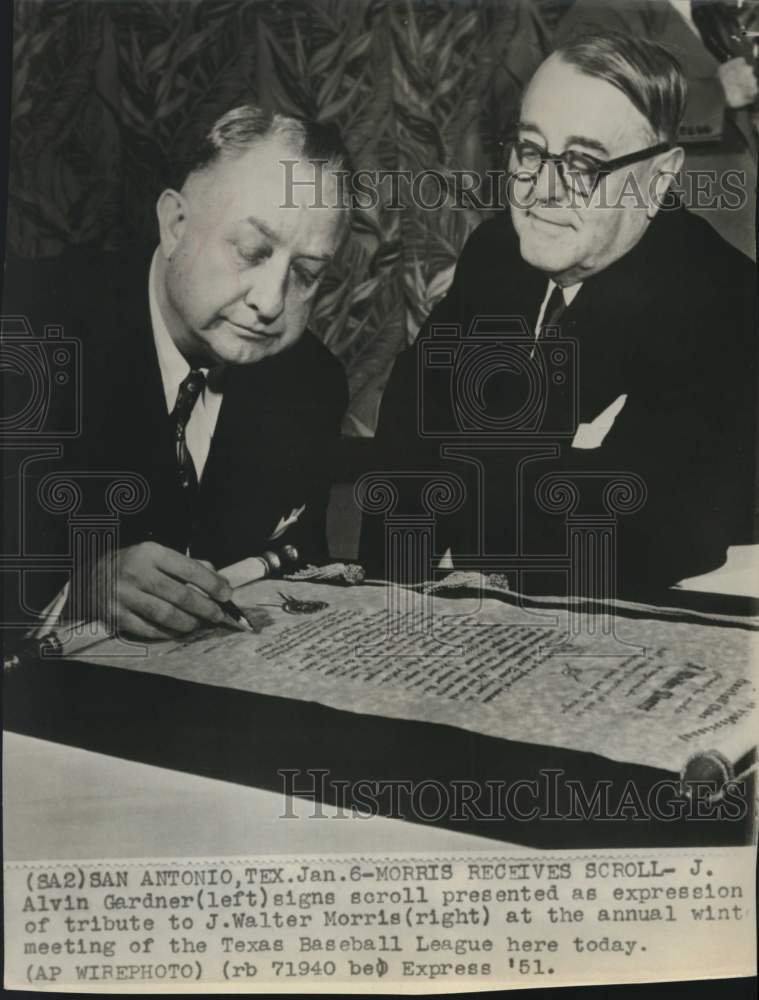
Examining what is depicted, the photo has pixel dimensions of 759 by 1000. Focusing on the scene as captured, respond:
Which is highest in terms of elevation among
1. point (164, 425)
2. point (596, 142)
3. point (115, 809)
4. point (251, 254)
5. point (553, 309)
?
point (596, 142)

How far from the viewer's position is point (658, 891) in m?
2.29

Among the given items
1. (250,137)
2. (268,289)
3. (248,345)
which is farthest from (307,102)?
(248,345)

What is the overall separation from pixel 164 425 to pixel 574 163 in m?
1.15

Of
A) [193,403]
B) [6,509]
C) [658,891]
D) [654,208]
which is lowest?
[658,891]

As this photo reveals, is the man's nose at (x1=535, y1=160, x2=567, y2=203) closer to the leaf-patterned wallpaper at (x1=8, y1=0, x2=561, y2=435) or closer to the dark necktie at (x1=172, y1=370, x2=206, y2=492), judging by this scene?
the leaf-patterned wallpaper at (x1=8, y1=0, x2=561, y2=435)

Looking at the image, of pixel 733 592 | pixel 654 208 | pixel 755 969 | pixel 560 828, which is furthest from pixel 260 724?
pixel 654 208

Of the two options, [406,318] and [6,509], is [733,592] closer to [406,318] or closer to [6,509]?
[406,318]

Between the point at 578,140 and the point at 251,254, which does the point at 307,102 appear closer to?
the point at 251,254

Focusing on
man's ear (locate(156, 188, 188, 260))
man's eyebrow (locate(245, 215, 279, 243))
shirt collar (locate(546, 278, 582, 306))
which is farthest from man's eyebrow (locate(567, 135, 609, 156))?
man's ear (locate(156, 188, 188, 260))

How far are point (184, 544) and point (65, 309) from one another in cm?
61

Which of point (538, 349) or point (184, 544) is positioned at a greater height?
point (538, 349)

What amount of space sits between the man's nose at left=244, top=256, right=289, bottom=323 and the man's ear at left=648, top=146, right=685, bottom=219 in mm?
891

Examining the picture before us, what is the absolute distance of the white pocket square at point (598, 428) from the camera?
90.6 inches

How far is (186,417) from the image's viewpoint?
2291 millimetres
